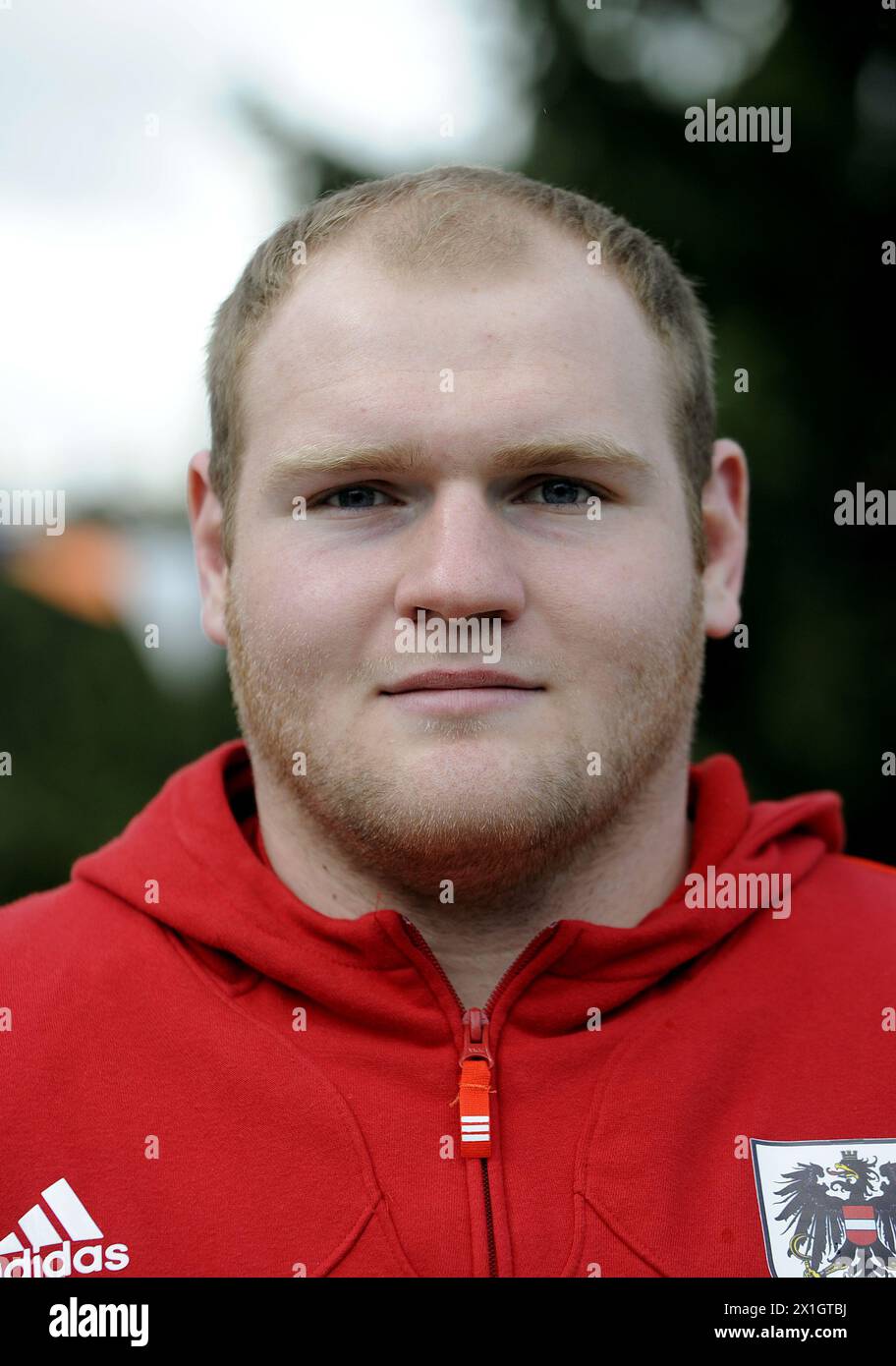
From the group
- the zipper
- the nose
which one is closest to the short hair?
the nose

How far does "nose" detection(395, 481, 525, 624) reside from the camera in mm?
2309

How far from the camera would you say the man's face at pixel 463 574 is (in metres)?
2.37

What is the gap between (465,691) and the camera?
7.76 ft

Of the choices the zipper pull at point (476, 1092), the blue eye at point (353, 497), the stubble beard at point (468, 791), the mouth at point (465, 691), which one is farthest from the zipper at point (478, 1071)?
the blue eye at point (353, 497)

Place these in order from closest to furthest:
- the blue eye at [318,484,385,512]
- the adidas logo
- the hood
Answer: the adidas logo, the hood, the blue eye at [318,484,385,512]

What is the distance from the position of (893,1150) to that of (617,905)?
0.65 m


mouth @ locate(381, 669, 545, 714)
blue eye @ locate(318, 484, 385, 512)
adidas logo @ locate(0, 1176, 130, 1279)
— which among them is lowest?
adidas logo @ locate(0, 1176, 130, 1279)

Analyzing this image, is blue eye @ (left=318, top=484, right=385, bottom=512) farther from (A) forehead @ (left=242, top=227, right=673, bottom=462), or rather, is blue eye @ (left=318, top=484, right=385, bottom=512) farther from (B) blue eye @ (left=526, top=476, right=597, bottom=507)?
(B) blue eye @ (left=526, top=476, right=597, bottom=507)

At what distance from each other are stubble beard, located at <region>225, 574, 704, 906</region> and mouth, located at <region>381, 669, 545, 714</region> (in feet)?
0.14

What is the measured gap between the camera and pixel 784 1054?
7.92ft

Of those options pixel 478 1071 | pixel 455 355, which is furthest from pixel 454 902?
pixel 455 355

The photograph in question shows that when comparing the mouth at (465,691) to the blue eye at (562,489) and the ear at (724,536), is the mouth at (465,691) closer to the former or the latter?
the blue eye at (562,489)

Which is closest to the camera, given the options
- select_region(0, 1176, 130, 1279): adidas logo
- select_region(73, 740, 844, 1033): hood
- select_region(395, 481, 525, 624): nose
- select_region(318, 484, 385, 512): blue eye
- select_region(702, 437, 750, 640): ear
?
select_region(0, 1176, 130, 1279): adidas logo

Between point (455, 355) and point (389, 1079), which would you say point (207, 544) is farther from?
point (389, 1079)
